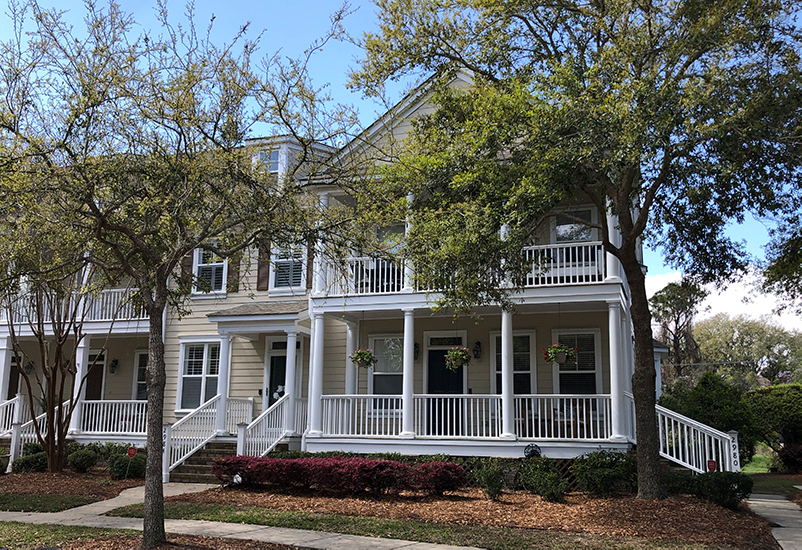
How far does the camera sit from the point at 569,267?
14789 millimetres

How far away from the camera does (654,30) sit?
10703 mm

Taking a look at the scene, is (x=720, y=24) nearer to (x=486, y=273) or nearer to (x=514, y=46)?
(x=514, y=46)

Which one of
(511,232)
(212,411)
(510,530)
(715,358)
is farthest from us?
(715,358)

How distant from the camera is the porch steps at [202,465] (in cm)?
1469

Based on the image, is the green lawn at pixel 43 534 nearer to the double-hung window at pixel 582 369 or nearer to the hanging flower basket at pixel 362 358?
the hanging flower basket at pixel 362 358

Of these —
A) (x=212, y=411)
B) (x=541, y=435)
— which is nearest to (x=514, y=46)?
(x=541, y=435)

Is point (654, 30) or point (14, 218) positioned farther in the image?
point (654, 30)

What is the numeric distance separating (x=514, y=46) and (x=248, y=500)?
9.37 m

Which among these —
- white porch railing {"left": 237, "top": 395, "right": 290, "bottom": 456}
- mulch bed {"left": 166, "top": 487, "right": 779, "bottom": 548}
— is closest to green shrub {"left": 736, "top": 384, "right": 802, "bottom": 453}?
mulch bed {"left": 166, "top": 487, "right": 779, "bottom": 548}

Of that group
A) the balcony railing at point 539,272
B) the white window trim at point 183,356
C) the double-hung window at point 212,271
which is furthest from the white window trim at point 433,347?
the double-hung window at point 212,271

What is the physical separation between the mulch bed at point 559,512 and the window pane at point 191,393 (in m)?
6.22

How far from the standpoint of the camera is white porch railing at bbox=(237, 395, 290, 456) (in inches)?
582

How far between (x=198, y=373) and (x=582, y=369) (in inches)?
407

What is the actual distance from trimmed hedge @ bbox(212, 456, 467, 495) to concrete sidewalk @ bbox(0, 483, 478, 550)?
7.13 ft
